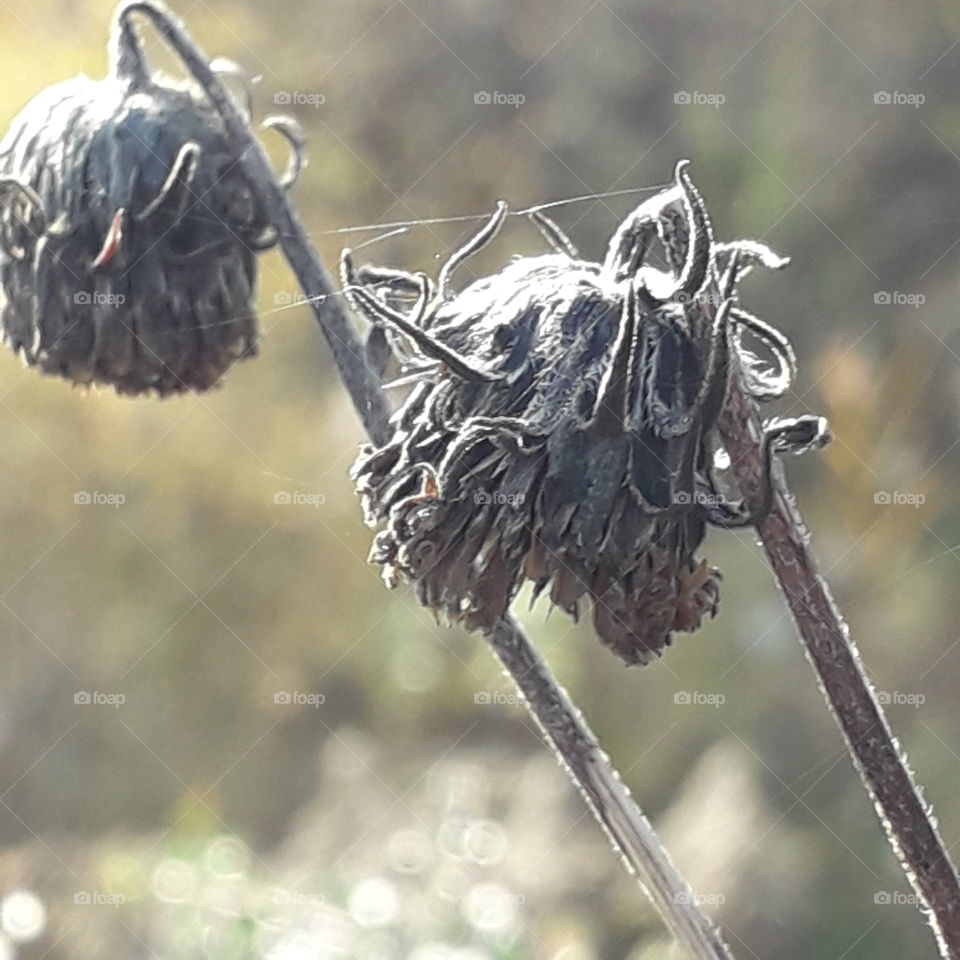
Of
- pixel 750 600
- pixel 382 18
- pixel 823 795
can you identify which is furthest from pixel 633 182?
pixel 823 795

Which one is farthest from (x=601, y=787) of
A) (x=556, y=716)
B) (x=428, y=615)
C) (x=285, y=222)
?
(x=428, y=615)

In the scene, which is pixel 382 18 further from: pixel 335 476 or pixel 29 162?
pixel 29 162

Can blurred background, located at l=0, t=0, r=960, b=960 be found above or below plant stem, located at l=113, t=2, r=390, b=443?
below

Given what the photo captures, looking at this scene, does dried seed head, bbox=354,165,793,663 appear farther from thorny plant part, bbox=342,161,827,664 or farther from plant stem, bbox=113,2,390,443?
plant stem, bbox=113,2,390,443

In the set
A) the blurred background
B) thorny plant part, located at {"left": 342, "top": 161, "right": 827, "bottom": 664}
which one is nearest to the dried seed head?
thorny plant part, located at {"left": 342, "top": 161, "right": 827, "bottom": 664}

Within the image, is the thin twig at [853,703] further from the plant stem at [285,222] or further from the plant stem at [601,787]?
the plant stem at [285,222]

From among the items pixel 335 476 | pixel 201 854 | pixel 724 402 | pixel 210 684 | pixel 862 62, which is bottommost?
pixel 201 854

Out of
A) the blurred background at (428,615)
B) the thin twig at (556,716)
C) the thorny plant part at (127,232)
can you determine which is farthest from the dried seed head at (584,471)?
the blurred background at (428,615)
